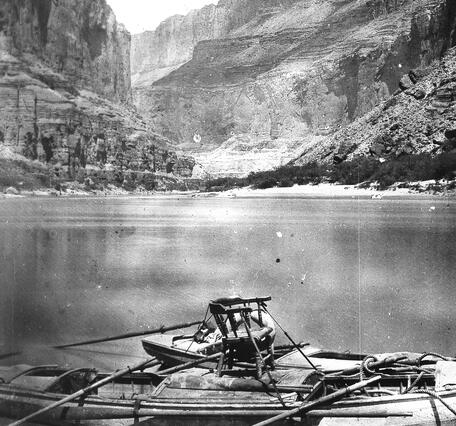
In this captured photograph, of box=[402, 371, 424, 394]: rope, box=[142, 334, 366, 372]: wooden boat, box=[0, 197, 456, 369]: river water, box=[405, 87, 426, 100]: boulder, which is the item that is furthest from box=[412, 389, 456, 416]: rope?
box=[405, 87, 426, 100]: boulder

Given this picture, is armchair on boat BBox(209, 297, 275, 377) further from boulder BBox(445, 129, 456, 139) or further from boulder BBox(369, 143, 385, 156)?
boulder BBox(369, 143, 385, 156)

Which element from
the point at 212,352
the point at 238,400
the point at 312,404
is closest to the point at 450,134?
the point at 212,352

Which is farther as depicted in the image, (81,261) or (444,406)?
(81,261)

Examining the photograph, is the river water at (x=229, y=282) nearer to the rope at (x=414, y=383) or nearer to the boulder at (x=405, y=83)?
the rope at (x=414, y=383)

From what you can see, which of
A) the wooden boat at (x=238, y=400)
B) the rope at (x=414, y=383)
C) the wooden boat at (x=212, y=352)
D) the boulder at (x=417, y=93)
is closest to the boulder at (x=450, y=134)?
the boulder at (x=417, y=93)

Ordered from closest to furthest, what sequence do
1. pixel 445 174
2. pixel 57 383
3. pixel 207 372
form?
pixel 57 383 → pixel 207 372 → pixel 445 174

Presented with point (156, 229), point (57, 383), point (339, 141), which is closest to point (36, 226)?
point (156, 229)

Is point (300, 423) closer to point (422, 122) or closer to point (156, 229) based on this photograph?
point (156, 229)
